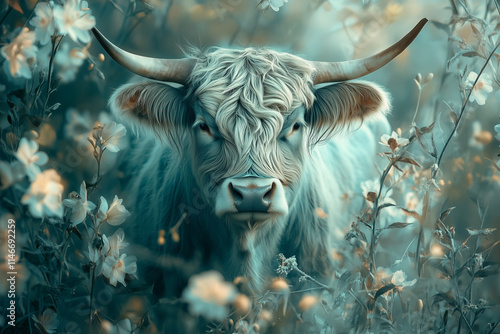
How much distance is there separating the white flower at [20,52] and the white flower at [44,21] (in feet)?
0.15

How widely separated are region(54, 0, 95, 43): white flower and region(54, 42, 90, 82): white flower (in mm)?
249

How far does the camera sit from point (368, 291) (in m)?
2.19

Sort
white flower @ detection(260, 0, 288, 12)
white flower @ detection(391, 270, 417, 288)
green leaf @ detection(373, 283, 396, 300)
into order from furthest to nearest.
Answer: white flower @ detection(260, 0, 288, 12), white flower @ detection(391, 270, 417, 288), green leaf @ detection(373, 283, 396, 300)

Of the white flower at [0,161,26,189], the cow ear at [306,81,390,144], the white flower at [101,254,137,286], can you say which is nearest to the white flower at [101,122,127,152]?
the white flower at [0,161,26,189]

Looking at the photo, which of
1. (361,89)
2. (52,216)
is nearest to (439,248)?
(361,89)

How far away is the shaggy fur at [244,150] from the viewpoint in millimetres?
2180

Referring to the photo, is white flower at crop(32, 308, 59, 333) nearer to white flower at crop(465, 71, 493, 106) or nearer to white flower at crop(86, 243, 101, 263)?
white flower at crop(86, 243, 101, 263)

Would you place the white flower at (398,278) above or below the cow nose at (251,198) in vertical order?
below

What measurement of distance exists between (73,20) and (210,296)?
1.19 meters

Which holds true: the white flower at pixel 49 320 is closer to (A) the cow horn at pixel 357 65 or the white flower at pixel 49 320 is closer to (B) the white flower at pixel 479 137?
(A) the cow horn at pixel 357 65

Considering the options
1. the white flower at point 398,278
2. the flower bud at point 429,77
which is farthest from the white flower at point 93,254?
the flower bud at point 429,77

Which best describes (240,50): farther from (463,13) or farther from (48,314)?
(48,314)

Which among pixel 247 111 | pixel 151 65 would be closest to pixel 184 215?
pixel 247 111

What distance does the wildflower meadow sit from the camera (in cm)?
212
